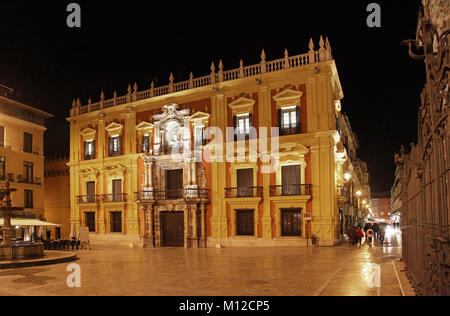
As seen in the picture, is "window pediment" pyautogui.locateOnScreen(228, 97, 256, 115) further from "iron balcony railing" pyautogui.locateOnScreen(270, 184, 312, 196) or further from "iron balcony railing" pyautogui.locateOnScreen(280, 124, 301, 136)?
"iron balcony railing" pyautogui.locateOnScreen(270, 184, 312, 196)

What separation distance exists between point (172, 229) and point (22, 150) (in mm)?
15919

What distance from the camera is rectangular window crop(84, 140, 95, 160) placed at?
33.0 m

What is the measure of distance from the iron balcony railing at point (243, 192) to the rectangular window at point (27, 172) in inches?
742

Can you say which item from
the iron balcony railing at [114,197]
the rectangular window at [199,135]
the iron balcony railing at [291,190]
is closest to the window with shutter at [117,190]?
the iron balcony railing at [114,197]

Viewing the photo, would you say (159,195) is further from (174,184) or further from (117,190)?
(117,190)

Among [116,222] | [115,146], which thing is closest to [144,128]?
[115,146]

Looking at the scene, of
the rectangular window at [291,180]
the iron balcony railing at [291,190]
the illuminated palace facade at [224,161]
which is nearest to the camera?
the iron balcony railing at [291,190]

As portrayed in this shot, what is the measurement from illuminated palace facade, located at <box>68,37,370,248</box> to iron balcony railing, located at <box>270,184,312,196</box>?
0.06 metres

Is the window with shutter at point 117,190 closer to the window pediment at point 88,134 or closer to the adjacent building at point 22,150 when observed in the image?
the window pediment at point 88,134

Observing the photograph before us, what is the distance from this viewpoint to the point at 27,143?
116 ft

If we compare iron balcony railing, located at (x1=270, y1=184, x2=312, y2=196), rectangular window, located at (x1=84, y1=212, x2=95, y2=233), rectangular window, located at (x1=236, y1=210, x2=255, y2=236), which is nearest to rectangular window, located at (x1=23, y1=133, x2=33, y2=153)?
rectangular window, located at (x1=84, y1=212, x2=95, y2=233)

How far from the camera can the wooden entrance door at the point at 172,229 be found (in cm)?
2792

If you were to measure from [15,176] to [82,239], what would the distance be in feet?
38.6
